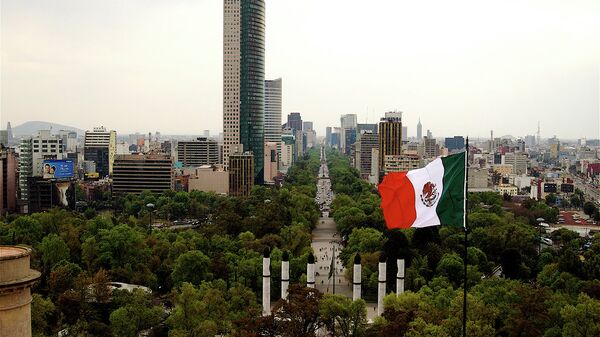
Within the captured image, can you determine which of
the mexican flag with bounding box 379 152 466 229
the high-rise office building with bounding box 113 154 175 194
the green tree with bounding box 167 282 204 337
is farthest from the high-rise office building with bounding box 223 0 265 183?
the mexican flag with bounding box 379 152 466 229

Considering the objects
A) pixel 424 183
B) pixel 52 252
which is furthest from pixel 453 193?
pixel 52 252

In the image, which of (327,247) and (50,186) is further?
(50,186)

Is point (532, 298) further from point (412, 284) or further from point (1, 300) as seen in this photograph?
point (1, 300)

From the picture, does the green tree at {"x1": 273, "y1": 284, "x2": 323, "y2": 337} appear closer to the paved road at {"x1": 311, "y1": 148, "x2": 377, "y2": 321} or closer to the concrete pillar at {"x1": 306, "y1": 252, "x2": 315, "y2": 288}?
the concrete pillar at {"x1": 306, "y1": 252, "x2": 315, "y2": 288}

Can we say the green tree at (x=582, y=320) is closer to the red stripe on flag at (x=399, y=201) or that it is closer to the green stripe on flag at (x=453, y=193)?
the red stripe on flag at (x=399, y=201)

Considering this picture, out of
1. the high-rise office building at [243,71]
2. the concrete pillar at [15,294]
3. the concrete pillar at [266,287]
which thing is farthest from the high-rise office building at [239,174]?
the concrete pillar at [15,294]

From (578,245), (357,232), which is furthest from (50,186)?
(578,245)

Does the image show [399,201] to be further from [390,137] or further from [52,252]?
[390,137]
